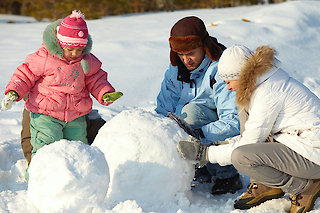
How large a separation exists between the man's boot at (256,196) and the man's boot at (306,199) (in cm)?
15

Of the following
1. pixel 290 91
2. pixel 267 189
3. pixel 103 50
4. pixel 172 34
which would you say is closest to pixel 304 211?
pixel 267 189

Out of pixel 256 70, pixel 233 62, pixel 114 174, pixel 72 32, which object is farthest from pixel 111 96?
pixel 256 70

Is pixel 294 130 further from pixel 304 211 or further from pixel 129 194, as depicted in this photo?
pixel 129 194

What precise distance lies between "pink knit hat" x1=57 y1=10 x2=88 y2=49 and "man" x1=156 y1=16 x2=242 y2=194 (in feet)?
2.11

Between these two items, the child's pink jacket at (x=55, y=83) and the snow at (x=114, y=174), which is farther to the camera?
the child's pink jacket at (x=55, y=83)

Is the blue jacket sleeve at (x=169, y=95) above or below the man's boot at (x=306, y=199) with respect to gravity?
above

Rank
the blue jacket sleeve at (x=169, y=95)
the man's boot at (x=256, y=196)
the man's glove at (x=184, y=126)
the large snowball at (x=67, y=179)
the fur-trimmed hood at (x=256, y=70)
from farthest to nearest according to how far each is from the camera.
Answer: the blue jacket sleeve at (x=169, y=95)
the man's glove at (x=184, y=126)
the man's boot at (x=256, y=196)
the fur-trimmed hood at (x=256, y=70)
the large snowball at (x=67, y=179)

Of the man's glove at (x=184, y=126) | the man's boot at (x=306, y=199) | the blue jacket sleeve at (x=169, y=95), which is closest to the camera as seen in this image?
the man's boot at (x=306, y=199)

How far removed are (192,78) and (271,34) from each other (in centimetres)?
509

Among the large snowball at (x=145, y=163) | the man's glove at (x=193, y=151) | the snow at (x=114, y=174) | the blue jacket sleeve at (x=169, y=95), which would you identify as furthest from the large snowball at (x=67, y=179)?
the blue jacket sleeve at (x=169, y=95)

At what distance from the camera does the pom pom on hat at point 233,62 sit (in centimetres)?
236

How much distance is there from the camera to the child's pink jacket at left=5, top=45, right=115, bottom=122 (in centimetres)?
298

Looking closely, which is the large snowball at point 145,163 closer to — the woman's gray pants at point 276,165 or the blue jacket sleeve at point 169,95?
the woman's gray pants at point 276,165

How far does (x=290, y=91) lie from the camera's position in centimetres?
232
